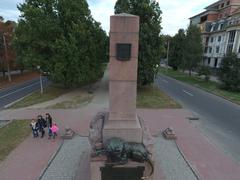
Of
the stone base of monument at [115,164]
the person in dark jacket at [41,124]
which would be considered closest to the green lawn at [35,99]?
the person in dark jacket at [41,124]

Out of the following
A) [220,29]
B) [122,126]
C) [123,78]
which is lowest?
[122,126]

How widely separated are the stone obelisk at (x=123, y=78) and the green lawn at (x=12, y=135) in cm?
519

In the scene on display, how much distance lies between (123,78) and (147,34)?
47.2 ft

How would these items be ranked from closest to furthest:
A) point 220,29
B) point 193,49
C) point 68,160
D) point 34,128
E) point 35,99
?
point 68,160
point 34,128
point 35,99
point 193,49
point 220,29

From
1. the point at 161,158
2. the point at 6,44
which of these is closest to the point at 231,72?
the point at 161,158

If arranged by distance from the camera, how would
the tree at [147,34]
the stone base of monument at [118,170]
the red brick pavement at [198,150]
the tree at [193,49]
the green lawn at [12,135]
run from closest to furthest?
the stone base of monument at [118,170] → the red brick pavement at [198,150] → the green lawn at [12,135] → the tree at [147,34] → the tree at [193,49]

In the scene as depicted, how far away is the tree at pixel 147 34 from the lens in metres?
20.0

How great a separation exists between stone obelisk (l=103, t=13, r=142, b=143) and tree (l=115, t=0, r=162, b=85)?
13615 millimetres

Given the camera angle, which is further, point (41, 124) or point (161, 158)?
point (41, 124)

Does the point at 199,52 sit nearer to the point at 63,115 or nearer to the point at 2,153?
the point at 63,115

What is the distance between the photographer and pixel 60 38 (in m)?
19.0

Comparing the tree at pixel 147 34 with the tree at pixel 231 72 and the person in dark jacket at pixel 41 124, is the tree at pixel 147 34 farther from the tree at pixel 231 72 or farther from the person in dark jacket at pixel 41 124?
the person in dark jacket at pixel 41 124

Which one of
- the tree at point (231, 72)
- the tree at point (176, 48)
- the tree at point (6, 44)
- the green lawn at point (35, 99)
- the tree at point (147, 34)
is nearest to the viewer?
the green lawn at point (35, 99)

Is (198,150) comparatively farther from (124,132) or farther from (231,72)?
(231,72)
